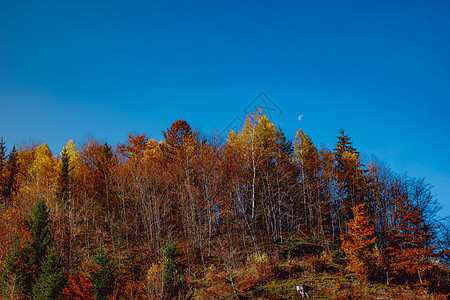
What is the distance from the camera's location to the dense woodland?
20.3 m

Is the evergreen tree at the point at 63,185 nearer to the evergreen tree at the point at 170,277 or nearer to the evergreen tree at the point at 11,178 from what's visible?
the evergreen tree at the point at 11,178

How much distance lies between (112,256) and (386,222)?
96.2 ft

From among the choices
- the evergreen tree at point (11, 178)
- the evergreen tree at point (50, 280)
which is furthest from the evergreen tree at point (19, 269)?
the evergreen tree at point (11, 178)

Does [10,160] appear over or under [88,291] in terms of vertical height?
over

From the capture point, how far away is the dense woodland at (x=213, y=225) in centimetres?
2033

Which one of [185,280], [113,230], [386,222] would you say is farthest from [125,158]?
[386,222]

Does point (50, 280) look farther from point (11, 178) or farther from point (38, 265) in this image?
point (11, 178)

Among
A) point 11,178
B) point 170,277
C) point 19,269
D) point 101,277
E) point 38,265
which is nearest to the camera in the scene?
point 101,277

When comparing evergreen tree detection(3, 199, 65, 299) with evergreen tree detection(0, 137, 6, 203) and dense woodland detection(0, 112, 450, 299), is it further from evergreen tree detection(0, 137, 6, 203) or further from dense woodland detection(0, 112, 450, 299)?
evergreen tree detection(0, 137, 6, 203)

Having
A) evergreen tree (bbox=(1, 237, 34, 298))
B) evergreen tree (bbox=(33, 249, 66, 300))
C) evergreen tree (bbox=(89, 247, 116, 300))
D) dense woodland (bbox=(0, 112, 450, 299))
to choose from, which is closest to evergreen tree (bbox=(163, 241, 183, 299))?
dense woodland (bbox=(0, 112, 450, 299))

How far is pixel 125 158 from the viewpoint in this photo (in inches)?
1428

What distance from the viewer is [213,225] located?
30.2 meters

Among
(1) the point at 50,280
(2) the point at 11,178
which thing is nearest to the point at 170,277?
(1) the point at 50,280

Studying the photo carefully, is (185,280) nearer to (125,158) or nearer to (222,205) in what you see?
(222,205)
